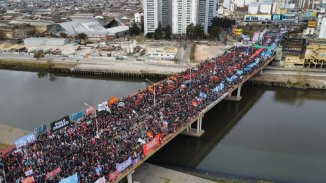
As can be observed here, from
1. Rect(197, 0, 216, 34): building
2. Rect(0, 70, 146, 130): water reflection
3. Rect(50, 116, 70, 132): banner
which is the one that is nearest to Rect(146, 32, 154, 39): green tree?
Rect(197, 0, 216, 34): building

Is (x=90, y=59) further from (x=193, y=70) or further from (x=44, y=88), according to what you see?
(x=193, y=70)


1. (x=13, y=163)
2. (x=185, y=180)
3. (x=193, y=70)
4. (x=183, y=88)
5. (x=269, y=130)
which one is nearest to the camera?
(x=13, y=163)

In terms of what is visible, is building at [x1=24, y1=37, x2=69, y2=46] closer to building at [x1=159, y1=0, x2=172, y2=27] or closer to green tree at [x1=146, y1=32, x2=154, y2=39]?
green tree at [x1=146, y1=32, x2=154, y2=39]

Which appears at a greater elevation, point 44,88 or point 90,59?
point 90,59

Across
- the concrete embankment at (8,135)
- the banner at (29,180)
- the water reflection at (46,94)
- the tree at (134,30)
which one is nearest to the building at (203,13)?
the tree at (134,30)

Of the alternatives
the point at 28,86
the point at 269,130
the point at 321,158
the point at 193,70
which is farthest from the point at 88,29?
the point at 321,158

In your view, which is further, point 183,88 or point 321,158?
point 183,88

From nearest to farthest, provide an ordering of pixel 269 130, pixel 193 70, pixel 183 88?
pixel 269 130, pixel 183 88, pixel 193 70
